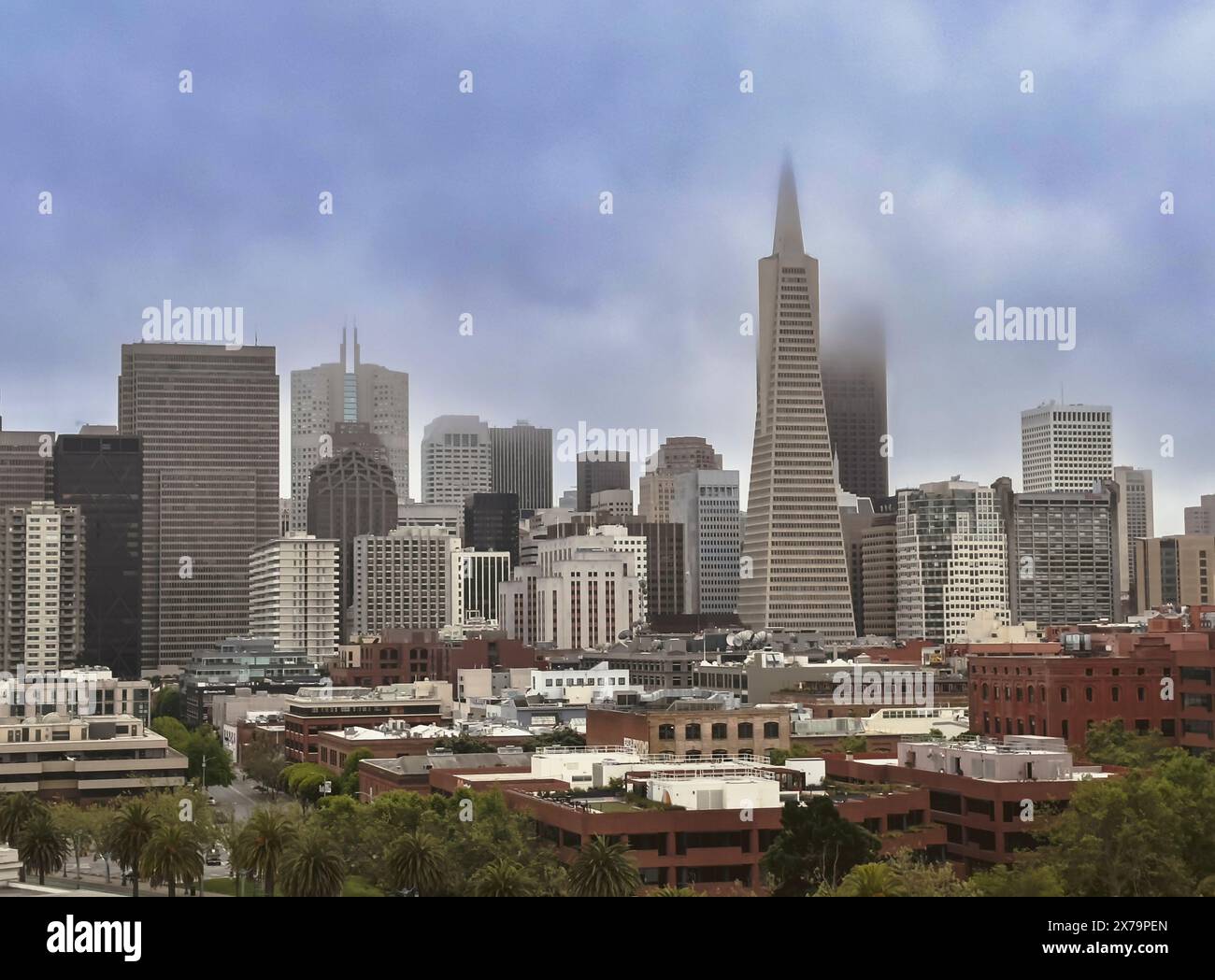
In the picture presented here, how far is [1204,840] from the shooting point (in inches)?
1473

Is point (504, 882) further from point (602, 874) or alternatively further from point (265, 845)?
point (265, 845)

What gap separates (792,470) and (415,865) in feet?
412

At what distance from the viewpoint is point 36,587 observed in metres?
165

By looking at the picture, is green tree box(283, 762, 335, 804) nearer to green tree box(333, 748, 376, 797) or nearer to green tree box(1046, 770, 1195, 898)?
green tree box(333, 748, 376, 797)

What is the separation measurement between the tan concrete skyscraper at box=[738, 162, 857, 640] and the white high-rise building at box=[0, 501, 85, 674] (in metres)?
66.4

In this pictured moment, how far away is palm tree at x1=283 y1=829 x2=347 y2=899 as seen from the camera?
3762cm

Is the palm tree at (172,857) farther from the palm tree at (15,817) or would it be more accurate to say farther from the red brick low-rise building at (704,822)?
the palm tree at (15,817)

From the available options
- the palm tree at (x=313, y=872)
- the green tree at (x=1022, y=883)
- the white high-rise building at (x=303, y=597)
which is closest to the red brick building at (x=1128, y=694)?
the green tree at (x=1022, y=883)

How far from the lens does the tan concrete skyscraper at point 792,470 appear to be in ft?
520

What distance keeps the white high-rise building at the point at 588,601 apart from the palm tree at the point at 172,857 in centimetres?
12057

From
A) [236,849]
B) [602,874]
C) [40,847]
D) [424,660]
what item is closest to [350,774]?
[40,847]

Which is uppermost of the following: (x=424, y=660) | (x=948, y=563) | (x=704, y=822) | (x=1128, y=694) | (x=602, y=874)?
(x=948, y=563)
